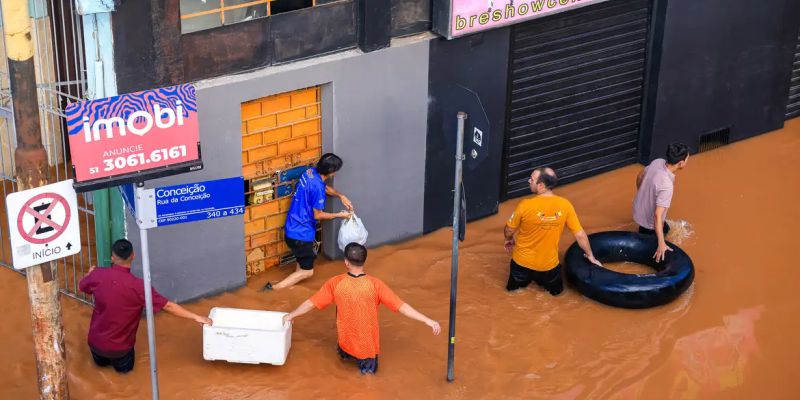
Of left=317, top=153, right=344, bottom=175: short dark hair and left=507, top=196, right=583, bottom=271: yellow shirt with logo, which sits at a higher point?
left=317, top=153, right=344, bottom=175: short dark hair

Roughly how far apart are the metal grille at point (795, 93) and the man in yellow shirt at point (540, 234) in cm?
597

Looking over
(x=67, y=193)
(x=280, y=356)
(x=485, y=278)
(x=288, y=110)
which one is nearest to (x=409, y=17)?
(x=288, y=110)

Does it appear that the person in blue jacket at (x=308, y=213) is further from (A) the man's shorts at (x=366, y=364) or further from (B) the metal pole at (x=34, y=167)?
(B) the metal pole at (x=34, y=167)

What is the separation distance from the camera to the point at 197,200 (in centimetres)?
922

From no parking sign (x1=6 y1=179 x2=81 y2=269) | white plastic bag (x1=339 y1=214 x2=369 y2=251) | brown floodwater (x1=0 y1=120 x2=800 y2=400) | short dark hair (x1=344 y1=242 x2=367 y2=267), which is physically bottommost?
brown floodwater (x1=0 y1=120 x2=800 y2=400)

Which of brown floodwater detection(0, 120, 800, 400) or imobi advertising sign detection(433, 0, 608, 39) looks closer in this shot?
brown floodwater detection(0, 120, 800, 400)

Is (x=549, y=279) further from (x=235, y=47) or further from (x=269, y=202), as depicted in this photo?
(x=235, y=47)

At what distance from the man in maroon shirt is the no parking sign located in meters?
1.21

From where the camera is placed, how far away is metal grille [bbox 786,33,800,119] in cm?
1661

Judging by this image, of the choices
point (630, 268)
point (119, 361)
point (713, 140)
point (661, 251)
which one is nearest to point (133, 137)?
point (119, 361)

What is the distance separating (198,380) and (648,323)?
4.47 meters

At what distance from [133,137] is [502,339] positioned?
4602mm

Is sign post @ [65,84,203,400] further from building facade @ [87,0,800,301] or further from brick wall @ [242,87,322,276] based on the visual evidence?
brick wall @ [242,87,322,276]

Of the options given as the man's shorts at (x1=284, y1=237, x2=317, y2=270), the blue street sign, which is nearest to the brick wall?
the man's shorts at (x1=284, y1=237, x2=317, y2=270)
